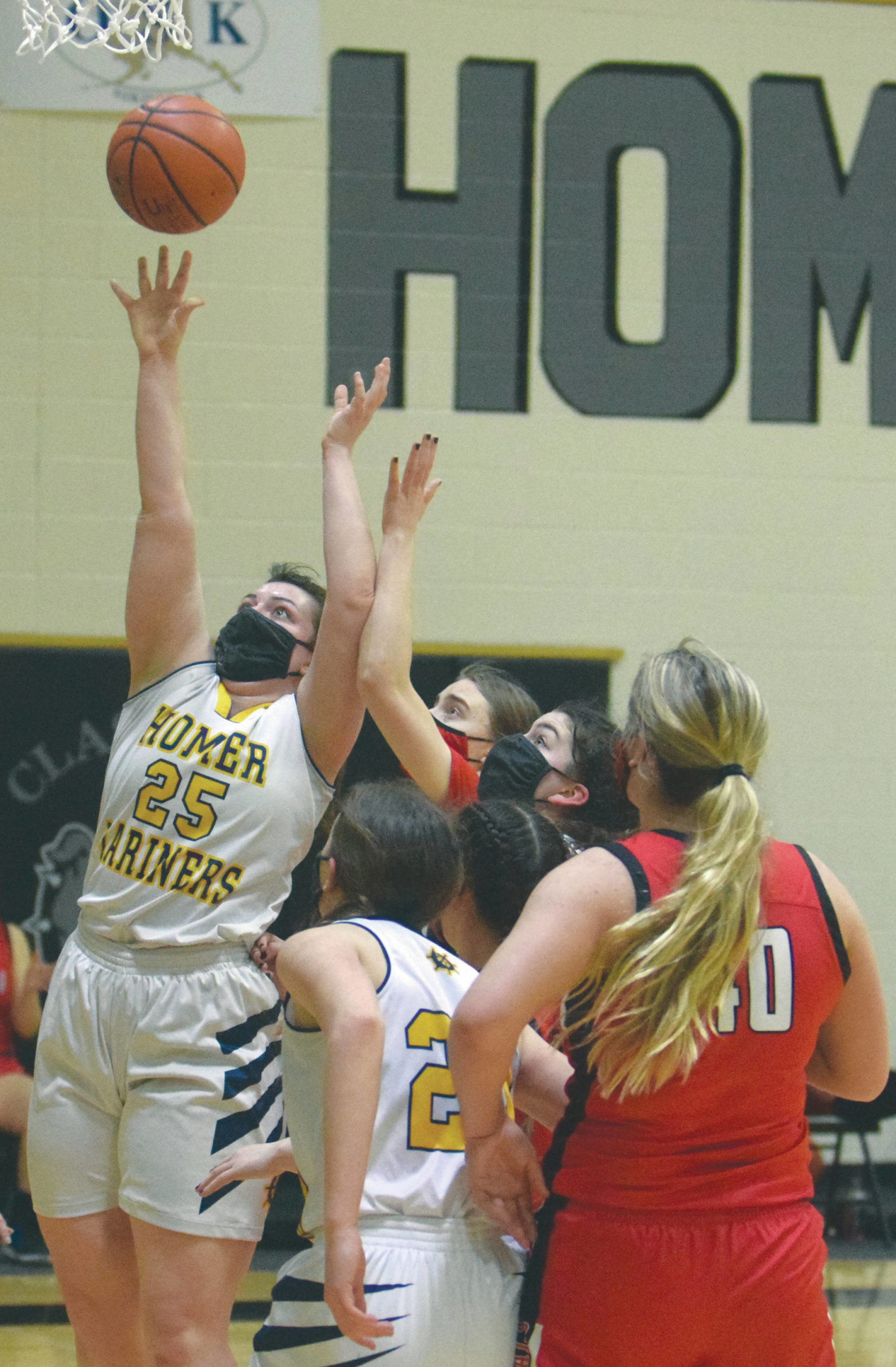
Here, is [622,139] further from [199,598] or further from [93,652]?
[199,598]

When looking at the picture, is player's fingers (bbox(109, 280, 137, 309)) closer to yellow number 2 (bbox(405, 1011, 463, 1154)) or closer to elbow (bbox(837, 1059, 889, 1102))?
yellow number 2 (bbox(405, 1011, 463, 1154))

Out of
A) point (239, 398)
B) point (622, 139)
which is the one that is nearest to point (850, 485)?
point (622, 139)

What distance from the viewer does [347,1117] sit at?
5.96ft

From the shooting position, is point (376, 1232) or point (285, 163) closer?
point (376, 1232)

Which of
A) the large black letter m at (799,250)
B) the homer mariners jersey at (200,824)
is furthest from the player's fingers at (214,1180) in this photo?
the large black letter m at (799,250)

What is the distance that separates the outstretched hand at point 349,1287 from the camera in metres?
1.78

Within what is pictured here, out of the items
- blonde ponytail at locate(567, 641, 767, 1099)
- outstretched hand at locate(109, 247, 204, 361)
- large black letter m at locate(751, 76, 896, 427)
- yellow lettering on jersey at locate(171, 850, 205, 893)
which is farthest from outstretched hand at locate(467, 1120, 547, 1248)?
large black letter m at locate(751, 76, 896, 427)

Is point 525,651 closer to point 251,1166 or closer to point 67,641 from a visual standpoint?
point 67,641

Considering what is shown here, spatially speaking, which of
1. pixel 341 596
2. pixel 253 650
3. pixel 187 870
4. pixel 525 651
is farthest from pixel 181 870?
pixel 525 651

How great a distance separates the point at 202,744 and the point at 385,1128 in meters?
1.09

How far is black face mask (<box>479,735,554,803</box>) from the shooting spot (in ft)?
11.0

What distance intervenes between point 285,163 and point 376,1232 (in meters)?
4.61

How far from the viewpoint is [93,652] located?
5.44m

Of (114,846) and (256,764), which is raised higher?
(256,764)
